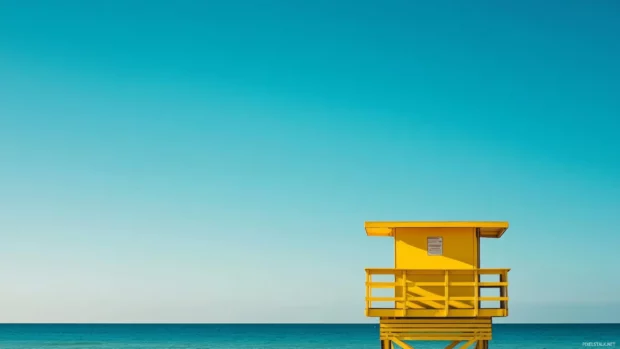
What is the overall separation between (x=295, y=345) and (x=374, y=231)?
79264 millimetres

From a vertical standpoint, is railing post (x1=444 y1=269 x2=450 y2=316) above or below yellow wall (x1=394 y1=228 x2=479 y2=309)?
below

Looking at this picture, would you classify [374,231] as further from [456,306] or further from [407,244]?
[456,306]

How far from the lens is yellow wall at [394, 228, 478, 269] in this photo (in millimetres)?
23203

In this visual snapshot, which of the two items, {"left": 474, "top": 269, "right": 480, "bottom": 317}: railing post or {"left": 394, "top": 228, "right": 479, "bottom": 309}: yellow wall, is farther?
{"left": 394, "top": 228, "right": 479, "bottom": 309}: yellow wall

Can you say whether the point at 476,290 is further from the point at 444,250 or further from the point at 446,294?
the point at 444,250

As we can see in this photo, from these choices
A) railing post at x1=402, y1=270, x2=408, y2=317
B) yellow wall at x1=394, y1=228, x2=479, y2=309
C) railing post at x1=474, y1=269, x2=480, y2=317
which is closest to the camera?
railing post at x1=474, y1=269, x2=480, y2=317

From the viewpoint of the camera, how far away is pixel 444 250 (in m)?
23.3

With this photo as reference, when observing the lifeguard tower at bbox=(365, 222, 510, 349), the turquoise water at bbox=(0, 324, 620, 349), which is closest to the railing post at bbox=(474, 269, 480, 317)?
the lifeguard tower at bbox=(365, 222, 510, 349)

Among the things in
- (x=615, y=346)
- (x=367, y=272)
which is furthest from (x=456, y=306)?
(x=615, y=346)

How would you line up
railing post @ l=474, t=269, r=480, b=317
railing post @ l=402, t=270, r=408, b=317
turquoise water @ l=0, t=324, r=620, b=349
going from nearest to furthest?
railing post @ l=474, t=269, r=480, b=317 → railing post @ l=402, t=270, r=408, b=317 → turquoise water @ l=0, t=324, r=620, b=349

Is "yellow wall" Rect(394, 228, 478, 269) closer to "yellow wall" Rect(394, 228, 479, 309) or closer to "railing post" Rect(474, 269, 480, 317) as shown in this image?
"yellow wall" Rect(394, 228, 479, 309)

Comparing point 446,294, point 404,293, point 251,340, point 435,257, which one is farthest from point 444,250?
point 251,340

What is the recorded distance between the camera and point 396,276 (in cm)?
2280

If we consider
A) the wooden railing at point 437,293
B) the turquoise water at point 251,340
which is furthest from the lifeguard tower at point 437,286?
the turquoise water at point 251,340
